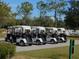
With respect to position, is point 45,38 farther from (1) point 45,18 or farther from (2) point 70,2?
(1) point 45,18

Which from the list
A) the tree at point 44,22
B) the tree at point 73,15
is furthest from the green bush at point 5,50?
the tree at point 44,22

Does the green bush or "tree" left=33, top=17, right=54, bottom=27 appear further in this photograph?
"tree" left=33, top=17, right=54, bottom=27

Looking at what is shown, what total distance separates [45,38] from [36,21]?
4557 cm

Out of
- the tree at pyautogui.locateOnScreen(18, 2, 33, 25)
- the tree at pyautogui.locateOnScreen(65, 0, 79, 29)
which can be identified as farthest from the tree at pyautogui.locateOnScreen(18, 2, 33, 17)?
the tree at pyautogui.locateOnScreen(65, 0, 79, 29)

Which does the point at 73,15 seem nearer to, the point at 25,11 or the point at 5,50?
the point at 5,50

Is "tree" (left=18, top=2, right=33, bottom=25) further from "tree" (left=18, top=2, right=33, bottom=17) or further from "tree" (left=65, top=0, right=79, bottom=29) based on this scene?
"tree" (left=65, top=0, right=79, bottom=29)

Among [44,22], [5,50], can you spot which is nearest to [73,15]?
[5,50]

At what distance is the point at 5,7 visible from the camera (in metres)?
64.1

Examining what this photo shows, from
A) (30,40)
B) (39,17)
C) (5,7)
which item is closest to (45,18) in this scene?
(39,17)

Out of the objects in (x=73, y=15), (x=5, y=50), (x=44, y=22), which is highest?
(x=73, y=15)

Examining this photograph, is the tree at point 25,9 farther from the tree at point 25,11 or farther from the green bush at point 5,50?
the green bush at point 5,50

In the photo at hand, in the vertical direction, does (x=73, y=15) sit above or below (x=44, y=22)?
above

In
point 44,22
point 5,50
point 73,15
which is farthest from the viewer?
point 44,22

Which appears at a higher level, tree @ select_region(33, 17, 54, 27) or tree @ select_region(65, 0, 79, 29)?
tree @ select_region(65, 0, 79, 29)
